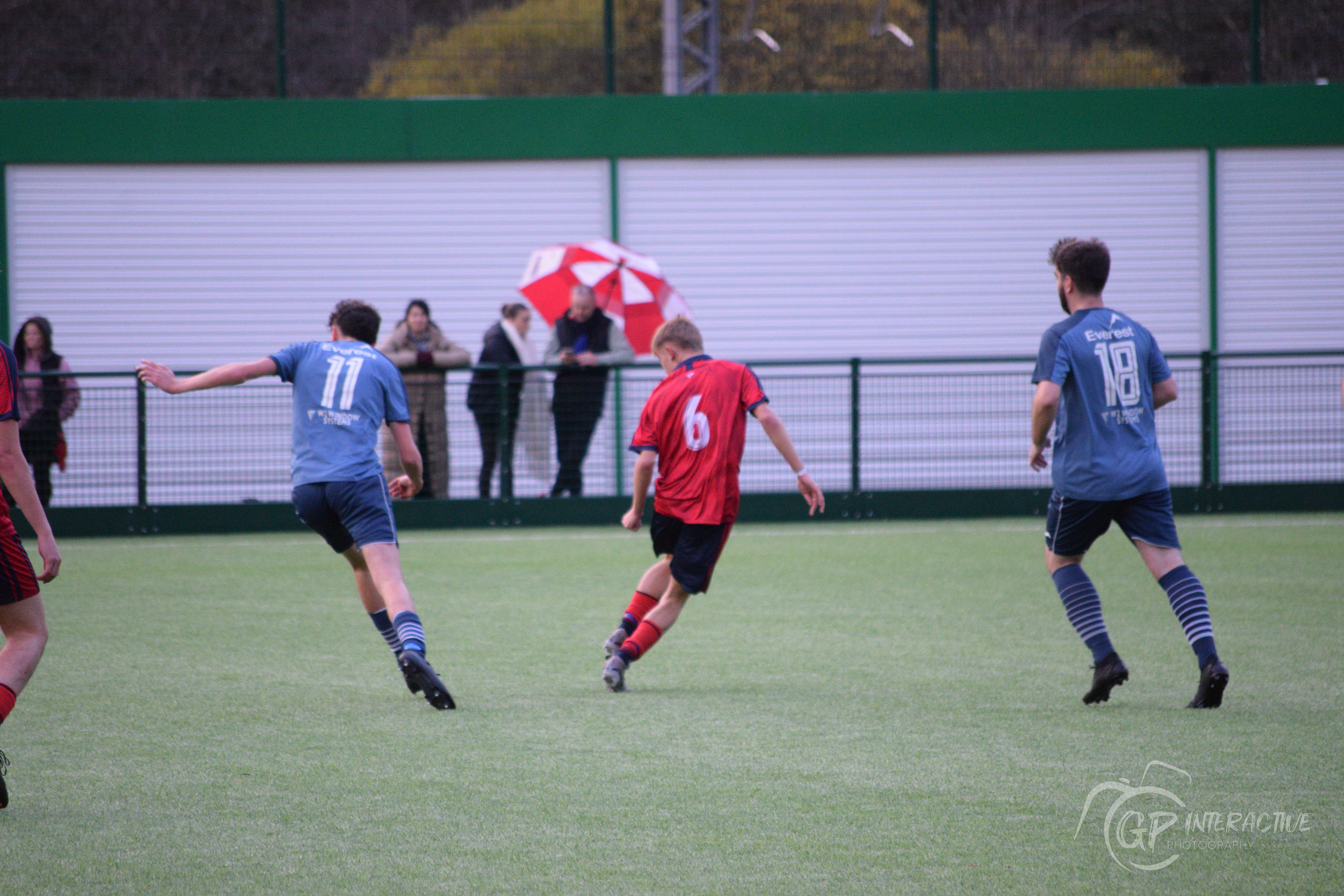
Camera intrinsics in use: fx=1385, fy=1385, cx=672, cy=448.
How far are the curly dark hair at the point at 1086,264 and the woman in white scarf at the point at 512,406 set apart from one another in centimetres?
802

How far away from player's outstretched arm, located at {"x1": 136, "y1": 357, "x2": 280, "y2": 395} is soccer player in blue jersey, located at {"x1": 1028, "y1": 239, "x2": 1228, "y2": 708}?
121 inches

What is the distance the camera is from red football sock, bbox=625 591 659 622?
6.36 m

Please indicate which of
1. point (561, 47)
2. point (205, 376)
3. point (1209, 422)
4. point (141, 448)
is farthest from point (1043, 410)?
point (561, 47)

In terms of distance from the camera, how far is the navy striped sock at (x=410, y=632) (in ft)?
18.2

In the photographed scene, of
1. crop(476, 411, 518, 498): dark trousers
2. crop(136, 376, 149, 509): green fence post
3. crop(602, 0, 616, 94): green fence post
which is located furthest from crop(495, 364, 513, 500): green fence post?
crop(602, 0, 616, 94): green fence post

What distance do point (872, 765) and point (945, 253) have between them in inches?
454

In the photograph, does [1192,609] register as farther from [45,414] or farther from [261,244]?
[261,244]

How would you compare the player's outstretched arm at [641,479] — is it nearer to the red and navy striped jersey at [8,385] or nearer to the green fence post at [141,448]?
the red and navy striped jersey at [8,385]

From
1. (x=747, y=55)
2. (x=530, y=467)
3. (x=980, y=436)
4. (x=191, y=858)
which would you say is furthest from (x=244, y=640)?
(x=747, y=55)

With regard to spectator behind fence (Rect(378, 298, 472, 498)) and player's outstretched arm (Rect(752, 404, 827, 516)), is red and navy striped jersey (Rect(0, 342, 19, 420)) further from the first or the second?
spectator behind fence (Rect(378, 298, 472, 498))

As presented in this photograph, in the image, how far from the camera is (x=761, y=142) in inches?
601

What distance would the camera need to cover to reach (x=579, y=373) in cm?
1317

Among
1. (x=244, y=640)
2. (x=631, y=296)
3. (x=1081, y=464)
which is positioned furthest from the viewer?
(x=631, y=296)

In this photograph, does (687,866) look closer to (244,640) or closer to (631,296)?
(244,640)
